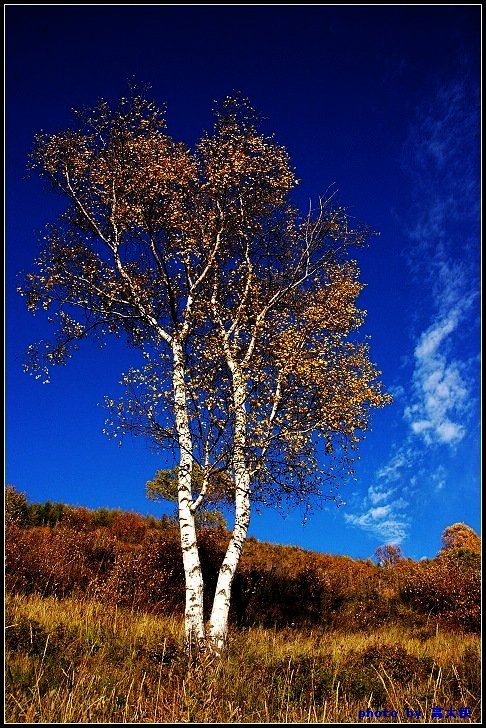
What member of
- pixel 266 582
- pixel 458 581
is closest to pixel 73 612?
pixel 266 582

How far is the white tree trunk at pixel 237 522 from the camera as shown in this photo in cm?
1195

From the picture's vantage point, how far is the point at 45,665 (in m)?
8.30

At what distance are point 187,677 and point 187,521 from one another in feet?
16.9

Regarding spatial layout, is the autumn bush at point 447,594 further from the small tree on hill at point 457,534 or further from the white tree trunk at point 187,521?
the small tree on hill at point 457,534

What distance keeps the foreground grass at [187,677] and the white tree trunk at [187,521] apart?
559mm

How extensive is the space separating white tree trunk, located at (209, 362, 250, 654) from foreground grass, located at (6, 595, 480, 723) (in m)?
0.90

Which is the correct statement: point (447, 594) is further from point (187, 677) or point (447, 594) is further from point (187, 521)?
point (187, 677)

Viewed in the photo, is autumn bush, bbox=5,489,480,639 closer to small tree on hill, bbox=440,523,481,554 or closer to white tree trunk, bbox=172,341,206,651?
white tree trunk, bbox=172,341,206,651

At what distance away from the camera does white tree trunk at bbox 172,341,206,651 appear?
11.5m

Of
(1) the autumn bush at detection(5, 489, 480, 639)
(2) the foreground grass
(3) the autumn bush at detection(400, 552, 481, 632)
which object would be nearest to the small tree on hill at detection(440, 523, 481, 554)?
(1) the autumn bush at detection(5, 489, 480, 639)

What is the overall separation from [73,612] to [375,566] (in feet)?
83.1

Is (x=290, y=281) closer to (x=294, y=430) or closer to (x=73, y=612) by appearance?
(x=294, y=430)

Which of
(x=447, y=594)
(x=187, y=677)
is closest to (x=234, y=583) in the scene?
(x=447, y=594)

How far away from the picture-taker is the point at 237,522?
12852mm
